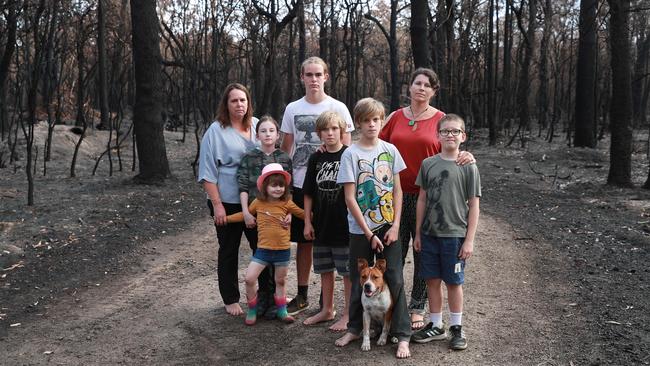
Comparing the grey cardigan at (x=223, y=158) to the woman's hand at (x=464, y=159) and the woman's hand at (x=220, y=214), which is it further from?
the woman's hand at (x=464, y=159)

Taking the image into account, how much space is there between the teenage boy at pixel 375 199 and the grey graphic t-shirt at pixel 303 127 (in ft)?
1.48

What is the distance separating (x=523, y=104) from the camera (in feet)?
66.8

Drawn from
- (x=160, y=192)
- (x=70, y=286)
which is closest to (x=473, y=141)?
(x=160, y=192)

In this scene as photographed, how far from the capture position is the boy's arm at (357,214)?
3448 mm

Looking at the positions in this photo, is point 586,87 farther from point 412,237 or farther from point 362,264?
point 362,264

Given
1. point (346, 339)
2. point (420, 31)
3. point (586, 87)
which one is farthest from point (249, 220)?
Result: point (586, 87)

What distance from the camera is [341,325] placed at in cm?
390

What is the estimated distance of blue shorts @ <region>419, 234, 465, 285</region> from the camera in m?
3.50

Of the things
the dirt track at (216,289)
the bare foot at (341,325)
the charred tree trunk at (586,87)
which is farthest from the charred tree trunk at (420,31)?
the bare foot at (341,325)

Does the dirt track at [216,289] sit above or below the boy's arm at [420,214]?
below

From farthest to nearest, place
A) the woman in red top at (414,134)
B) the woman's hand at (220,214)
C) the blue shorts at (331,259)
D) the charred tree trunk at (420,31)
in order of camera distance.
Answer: the charred tree trunk at (420,31)
the woman's hand at (220,214)
the blue shorts at (331,259)
the woman in red top at (414,134)

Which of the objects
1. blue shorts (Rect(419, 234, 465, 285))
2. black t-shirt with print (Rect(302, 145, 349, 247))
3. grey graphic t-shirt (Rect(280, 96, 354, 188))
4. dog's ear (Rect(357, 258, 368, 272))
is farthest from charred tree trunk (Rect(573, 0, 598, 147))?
dog's ear (Rect(357, 258, 368, 272))

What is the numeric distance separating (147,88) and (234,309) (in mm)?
6862

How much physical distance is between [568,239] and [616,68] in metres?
4.27
